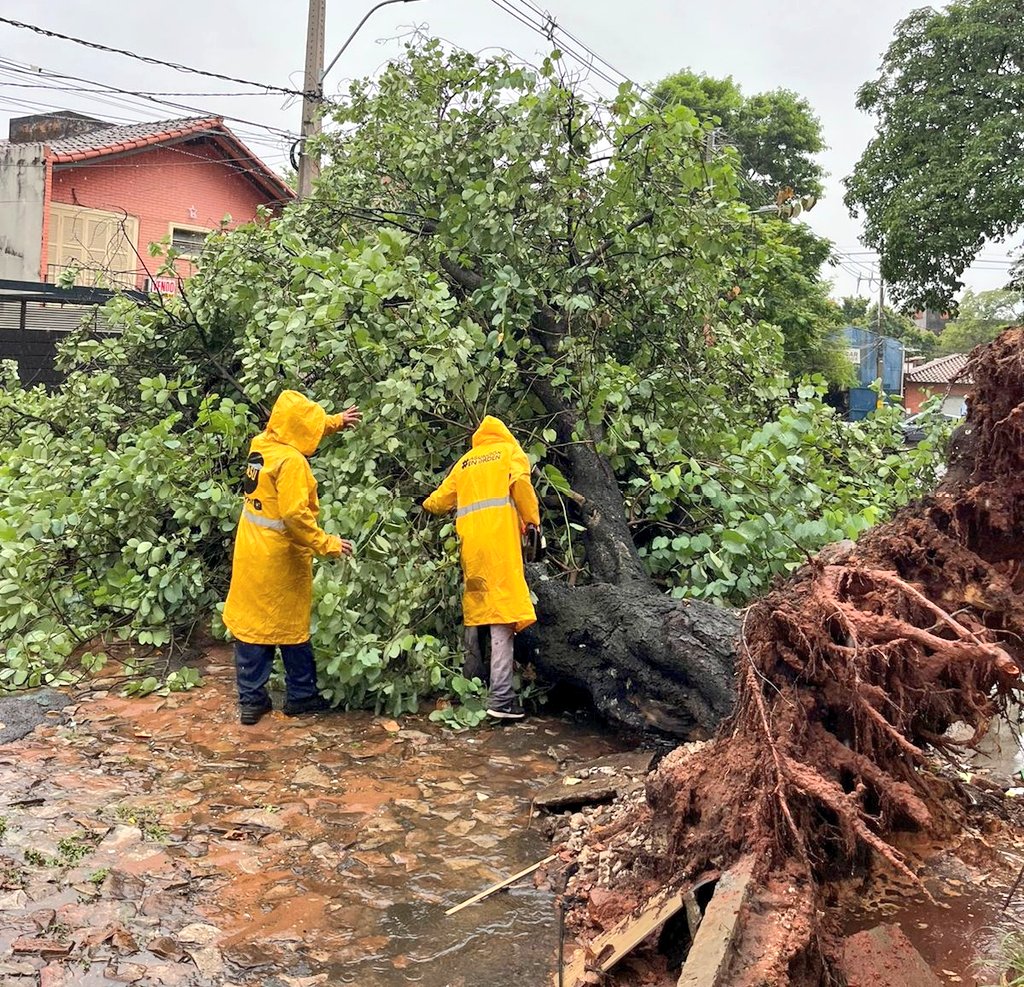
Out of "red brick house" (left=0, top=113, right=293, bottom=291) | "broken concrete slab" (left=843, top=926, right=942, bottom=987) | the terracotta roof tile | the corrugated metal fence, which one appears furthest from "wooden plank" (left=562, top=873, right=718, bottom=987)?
the terracotta roof tile

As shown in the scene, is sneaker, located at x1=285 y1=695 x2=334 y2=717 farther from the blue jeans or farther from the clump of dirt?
the clump of dirt

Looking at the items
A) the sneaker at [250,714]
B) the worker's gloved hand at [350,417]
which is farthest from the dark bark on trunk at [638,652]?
the sneaker at [250,714]

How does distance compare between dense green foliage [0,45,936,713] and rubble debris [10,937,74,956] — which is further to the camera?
dense green foliage [0,45,936,713]

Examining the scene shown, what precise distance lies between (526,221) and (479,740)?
3.08 meters

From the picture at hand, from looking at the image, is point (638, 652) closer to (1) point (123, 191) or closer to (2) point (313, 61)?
(2) point (313, 61)

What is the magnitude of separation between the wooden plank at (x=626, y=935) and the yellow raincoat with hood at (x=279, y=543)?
2.49 m

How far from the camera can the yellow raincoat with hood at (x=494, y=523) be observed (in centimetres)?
466

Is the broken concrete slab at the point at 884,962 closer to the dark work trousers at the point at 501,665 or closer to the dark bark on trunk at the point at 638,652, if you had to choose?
the dark bark on trunk at the point at 638,652

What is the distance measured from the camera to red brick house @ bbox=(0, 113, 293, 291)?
17547 mm

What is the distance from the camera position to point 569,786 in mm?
3793

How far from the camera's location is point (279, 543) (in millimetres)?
4691

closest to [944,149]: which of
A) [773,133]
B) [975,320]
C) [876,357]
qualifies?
[773,133]

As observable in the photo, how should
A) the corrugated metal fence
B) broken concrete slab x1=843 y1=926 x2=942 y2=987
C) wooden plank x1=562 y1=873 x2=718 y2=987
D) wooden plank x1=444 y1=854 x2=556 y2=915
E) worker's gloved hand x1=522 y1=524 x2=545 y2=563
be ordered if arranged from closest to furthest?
broken concrete slab x1=843 y1=926 x2=942 y2=987
wooden plank x1=562 y1=873 x2=718 y2=987
wooden plank x1=444 y1=854 x2=556 y2=915
worker's gloved hand x1=522 y1=524 x2=545 y2=563
the corrugated metal fence

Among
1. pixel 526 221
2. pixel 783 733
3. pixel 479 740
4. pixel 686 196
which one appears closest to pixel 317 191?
pixel 526 221
